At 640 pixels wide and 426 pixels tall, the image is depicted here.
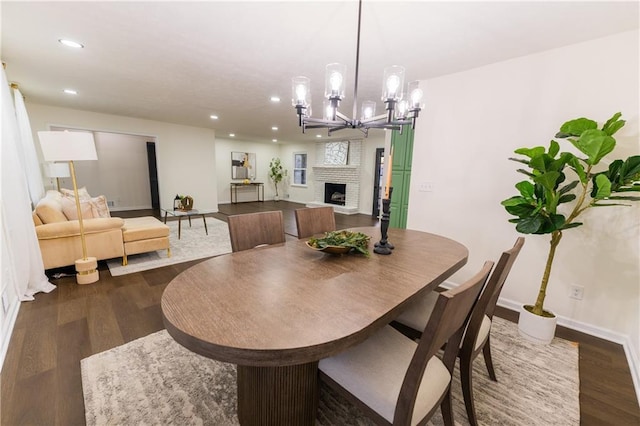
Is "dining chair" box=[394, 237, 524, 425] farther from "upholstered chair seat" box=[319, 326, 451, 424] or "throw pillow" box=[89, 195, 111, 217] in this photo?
"throw pillow" box=[89, 195, 111, 217]

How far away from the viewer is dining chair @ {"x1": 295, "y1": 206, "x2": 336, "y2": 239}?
2223 millimetres

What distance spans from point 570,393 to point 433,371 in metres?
1.22

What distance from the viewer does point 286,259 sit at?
4.98 feet

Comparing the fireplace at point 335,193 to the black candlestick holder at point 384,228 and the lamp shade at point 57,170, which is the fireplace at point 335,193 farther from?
the black candlestick holder at point 384,228

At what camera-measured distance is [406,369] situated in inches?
40.3

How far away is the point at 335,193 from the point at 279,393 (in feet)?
24.5

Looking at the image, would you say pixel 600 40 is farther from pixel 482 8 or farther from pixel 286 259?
pixel 286 259

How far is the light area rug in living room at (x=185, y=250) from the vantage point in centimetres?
331

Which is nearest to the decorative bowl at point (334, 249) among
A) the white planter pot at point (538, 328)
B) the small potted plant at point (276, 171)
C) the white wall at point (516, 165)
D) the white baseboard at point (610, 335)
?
the white planter pot at point (538, 328)

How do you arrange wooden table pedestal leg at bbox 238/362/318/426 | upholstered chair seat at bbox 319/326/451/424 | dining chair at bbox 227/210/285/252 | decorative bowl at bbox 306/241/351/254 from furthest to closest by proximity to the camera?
dining chair at bbox 227/210/285/252 → decorative bowl at bbox 306/241/351/254 → wooden table pedestal leg at bbox 238/362/318/426 → upholstered chair seat at bbox 319/326/451/424

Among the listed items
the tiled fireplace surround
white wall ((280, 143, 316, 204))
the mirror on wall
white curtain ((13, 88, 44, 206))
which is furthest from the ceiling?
white wall ((280, 143, 316, 204))

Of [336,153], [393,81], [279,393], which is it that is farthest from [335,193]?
[279,393]

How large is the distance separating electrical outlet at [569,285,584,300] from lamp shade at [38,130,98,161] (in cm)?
459

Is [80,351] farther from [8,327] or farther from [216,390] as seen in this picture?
[216,390]
